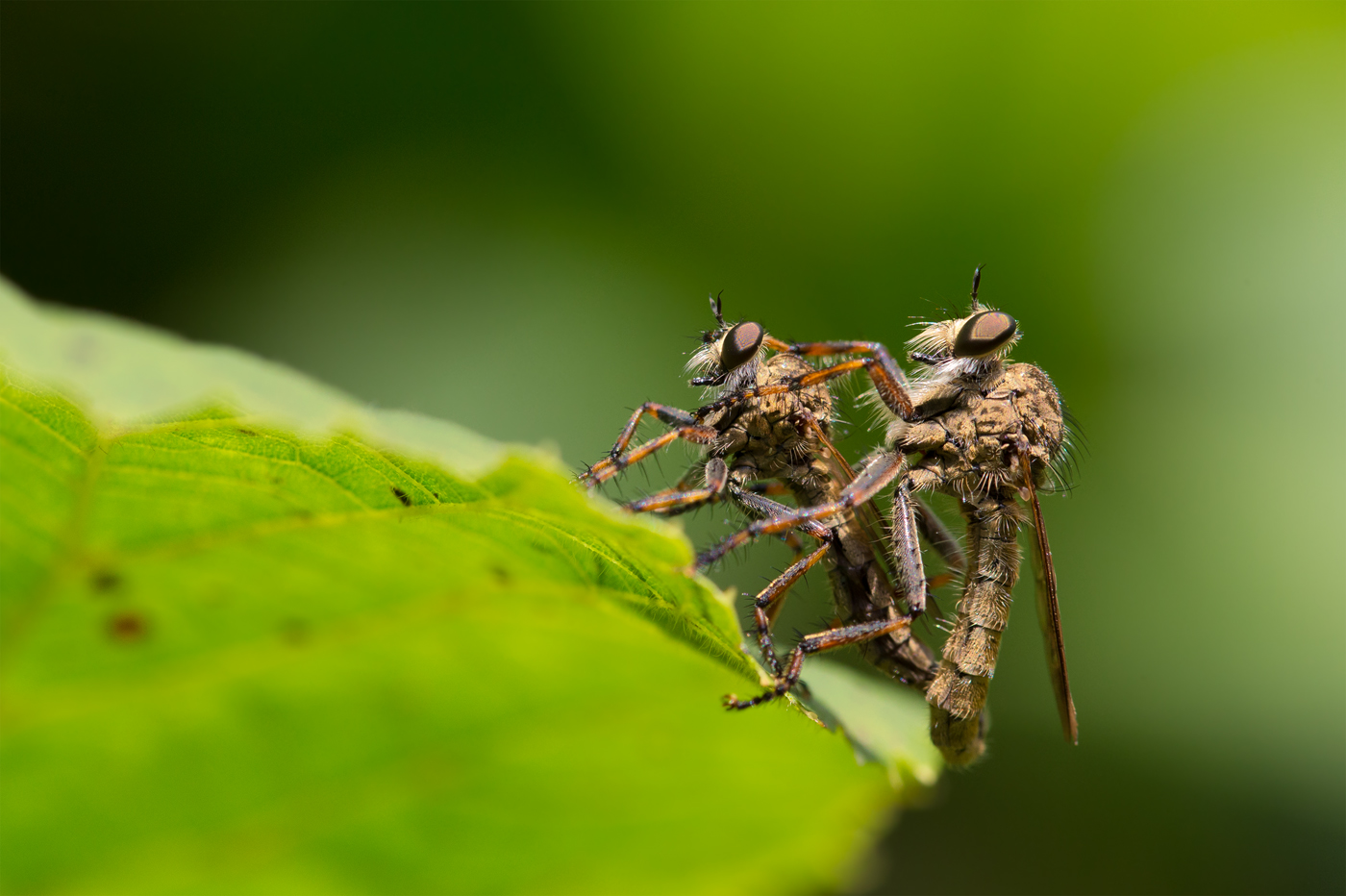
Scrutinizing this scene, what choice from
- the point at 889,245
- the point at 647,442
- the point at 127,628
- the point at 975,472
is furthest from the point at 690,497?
the point at 889,245

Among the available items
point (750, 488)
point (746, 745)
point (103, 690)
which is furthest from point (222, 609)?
point (750, 488)

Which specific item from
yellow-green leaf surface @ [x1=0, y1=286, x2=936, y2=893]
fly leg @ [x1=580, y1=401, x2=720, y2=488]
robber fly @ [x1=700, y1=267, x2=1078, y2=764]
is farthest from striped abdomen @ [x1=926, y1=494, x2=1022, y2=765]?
yellow-green leaf surface @ [x1=0, y1=286, x2=936, y2=893]

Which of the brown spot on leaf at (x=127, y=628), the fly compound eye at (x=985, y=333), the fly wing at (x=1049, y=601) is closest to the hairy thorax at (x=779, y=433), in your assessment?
the fly compound eye at (x=985, y=333)

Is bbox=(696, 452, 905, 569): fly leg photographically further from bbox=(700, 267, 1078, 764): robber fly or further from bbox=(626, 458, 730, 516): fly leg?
bbox=(626, 458, 730, 516): fly leg

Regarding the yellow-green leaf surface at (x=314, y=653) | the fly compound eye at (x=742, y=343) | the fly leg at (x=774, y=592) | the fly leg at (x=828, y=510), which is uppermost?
the fly compound eye at (x=742, y=343)

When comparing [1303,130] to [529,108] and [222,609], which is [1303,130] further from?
[222,609]

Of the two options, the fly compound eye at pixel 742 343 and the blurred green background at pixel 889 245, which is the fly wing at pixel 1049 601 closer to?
the fly compound eye at pixel 742 343
